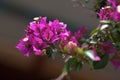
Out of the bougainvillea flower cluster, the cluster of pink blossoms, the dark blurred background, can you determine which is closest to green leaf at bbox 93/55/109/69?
the bougainvillea flower cluster

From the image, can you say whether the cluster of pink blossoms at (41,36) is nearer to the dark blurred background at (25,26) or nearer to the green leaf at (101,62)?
the green leaf at (101,62)

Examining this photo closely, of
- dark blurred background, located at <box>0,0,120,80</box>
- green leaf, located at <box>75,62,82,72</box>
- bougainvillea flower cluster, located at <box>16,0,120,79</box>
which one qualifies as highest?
bougainvillea flower cluster, located at <box>16,0,120,79</box>

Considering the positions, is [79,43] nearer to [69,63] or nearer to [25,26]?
[69,63]

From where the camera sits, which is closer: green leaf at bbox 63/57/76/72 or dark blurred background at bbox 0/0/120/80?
green leaf at bbox 63/57/76/72

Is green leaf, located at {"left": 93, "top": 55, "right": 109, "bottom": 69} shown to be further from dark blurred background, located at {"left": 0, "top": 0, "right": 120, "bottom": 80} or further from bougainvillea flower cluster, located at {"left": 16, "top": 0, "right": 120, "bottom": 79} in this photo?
dark blurred background, located at {"left": 0, "top": 0, "right": 120, "bottom": 80}

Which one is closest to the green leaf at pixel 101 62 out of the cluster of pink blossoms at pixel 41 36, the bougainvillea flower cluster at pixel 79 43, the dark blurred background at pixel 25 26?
the bougainvillea flower cluster at pixel 79 43

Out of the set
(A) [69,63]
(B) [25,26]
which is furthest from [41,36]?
(B) [25,26]

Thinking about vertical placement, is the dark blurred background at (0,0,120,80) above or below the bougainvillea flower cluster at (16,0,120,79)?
below

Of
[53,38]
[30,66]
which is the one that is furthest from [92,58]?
[30,66]
